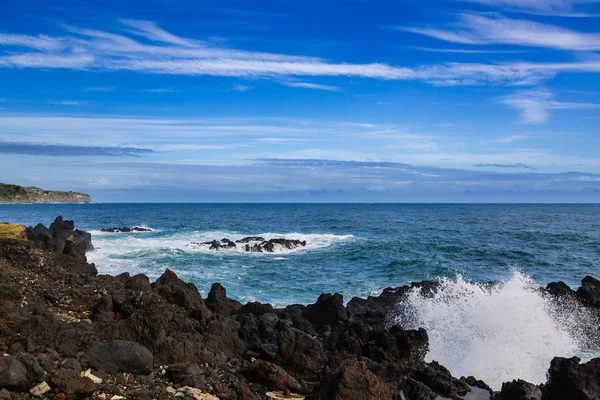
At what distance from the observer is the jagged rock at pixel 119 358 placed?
7906mm

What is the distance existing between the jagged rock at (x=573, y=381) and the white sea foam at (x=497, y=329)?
2113mm

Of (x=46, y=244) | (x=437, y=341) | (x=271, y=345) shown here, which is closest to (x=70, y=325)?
(x=271, y=345)

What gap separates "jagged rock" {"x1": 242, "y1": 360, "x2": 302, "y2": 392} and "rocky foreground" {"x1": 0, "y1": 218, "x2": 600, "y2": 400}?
0.02 metres

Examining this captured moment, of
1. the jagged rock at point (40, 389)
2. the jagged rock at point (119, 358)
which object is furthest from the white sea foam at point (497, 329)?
the jagged rock at point (40, 389)

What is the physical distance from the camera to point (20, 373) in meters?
7.02

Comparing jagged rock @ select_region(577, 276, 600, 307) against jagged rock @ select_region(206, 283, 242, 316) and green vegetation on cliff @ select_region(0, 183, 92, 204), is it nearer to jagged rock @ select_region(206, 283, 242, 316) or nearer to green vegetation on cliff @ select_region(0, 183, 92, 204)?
jagged rock @ select_region(206, 283, 242, 316)

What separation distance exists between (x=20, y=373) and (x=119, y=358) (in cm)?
136

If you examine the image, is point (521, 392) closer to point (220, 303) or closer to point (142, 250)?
point (220, 303)

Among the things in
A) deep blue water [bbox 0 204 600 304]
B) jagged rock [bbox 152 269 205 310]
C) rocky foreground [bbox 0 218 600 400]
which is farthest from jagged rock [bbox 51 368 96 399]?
deep blue water [bbox 0 204 600 304]

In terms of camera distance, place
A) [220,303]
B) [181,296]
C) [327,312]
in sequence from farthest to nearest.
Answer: [327,312] < [220,303] < [181,296]

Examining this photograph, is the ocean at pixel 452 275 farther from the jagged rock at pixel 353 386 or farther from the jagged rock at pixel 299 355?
the jagged rock at pixel 353 386

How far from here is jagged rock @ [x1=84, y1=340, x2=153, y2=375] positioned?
7906 mm

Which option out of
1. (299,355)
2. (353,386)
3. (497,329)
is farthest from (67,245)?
(353,386)

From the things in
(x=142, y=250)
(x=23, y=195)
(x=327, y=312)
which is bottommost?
(x=23, y=195)
